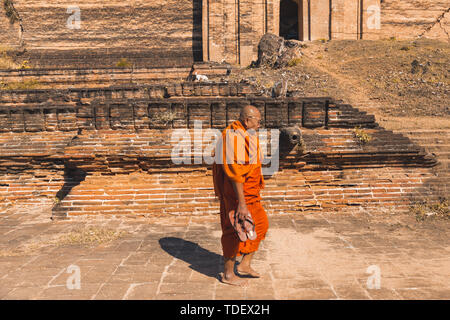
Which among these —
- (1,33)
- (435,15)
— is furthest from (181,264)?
(435,15)

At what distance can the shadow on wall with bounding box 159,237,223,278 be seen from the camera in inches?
130

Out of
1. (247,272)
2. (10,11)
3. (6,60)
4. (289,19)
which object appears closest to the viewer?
(247,272)

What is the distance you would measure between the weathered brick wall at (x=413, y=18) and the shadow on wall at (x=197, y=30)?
1189 centimetres

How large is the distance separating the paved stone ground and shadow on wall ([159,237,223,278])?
0.4 inches

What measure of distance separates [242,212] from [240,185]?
0.74 feet

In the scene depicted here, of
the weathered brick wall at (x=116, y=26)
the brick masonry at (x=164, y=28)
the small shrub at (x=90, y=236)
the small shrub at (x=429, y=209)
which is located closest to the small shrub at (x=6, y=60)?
the brick masonry at (x=164, y=28)

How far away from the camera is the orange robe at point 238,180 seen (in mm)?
2906

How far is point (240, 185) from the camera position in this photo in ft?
9.51

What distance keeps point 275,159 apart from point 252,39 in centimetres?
1578

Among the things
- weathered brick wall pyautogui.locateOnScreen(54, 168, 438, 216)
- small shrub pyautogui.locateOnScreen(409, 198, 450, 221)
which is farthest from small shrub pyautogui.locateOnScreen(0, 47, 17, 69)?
small shrub pyautogui.locateOnScreen(409, 198, 450, 221)

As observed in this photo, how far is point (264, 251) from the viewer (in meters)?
3.75

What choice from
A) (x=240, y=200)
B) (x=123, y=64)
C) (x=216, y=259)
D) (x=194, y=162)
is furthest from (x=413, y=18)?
(x=240, y=200)

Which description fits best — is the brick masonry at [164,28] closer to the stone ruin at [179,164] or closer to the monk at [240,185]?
the stone ruin at [179,164]

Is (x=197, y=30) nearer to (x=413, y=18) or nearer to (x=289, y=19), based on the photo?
(x=289, y=19)
